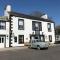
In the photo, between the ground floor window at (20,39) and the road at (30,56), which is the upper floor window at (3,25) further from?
the road at (30,56)

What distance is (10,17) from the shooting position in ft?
111

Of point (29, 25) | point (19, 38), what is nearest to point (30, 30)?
point (29, 25)

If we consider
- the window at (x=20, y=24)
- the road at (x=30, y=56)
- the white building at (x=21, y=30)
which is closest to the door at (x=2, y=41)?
the white building at (x=21, y=30)

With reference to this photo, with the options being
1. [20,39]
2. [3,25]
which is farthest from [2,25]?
[20,39]

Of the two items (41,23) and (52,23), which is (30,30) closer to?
(41,23)

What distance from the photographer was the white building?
107 feet

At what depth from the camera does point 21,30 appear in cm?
3516

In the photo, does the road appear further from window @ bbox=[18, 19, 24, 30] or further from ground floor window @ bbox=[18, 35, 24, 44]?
window @ bbox=[18, 19, 24, 30]

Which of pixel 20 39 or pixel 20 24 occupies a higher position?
pixel 20 24

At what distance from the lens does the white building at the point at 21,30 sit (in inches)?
1284

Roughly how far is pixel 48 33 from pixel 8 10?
11.5 m

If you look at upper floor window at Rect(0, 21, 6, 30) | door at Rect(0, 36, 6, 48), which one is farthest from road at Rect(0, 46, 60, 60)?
upper floor window at Rect(0, 21, 6, 30)

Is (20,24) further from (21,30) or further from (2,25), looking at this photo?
(2,25)

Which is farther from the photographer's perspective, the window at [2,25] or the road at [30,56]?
the window at [2,25]
